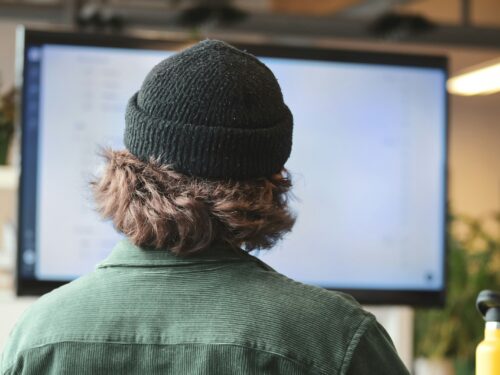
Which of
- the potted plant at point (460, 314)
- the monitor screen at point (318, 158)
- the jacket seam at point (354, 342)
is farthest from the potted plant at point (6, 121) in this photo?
the jacket seam at point (354, 342)

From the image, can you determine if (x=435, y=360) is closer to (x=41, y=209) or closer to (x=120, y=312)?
(x=41, y=209)

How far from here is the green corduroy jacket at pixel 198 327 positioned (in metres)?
0.91

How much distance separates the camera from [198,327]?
36.1 inches

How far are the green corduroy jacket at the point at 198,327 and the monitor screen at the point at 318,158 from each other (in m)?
0.87

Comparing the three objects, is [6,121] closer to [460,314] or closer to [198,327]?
[460,314]

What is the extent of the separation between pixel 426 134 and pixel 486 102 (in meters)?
4.85

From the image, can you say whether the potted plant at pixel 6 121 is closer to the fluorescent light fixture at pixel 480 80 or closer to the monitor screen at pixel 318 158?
the monitor screen at pixel 318 158

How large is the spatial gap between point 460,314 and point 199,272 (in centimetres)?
222

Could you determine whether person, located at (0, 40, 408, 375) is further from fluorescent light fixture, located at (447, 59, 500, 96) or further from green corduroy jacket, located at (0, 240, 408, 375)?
fluorescent light fixture, located at (447, 59, 500, 96)

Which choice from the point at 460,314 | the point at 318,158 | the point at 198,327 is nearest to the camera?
the point at 198,327

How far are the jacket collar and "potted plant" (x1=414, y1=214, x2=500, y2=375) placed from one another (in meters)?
1.68

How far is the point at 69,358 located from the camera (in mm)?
928

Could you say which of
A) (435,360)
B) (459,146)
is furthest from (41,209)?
(459,146)

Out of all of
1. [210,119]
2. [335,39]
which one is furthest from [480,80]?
[210,119]
